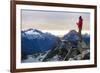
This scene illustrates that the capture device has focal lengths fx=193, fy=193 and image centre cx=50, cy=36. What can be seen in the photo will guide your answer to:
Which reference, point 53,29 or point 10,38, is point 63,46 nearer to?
point 53,29

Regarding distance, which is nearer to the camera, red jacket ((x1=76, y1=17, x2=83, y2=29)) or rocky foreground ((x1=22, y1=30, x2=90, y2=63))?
rocky foreground ((x1=22, y1=30, x2=90, y2=63))

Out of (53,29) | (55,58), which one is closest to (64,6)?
(53,29)

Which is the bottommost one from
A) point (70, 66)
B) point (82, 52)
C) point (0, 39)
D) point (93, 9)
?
point (70, 66)

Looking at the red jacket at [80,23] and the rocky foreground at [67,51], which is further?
the red jacket at [80,23]

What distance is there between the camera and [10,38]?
168 cm

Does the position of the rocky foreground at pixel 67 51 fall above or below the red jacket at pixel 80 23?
below

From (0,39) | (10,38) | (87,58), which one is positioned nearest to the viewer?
(0,39)

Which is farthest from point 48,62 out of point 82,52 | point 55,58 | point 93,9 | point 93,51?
point 93,9

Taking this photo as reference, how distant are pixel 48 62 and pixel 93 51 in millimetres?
491

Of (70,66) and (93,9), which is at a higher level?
(93,9)

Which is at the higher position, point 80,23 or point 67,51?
point 80,23

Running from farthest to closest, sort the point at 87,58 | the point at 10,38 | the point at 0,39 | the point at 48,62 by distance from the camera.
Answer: the point at 87,58
the point at 48,62
the point at 10,38
the point at 0,39

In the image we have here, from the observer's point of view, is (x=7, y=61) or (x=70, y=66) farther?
(x=70, y=66)

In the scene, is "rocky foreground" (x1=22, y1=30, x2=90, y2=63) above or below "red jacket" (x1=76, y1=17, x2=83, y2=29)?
below
